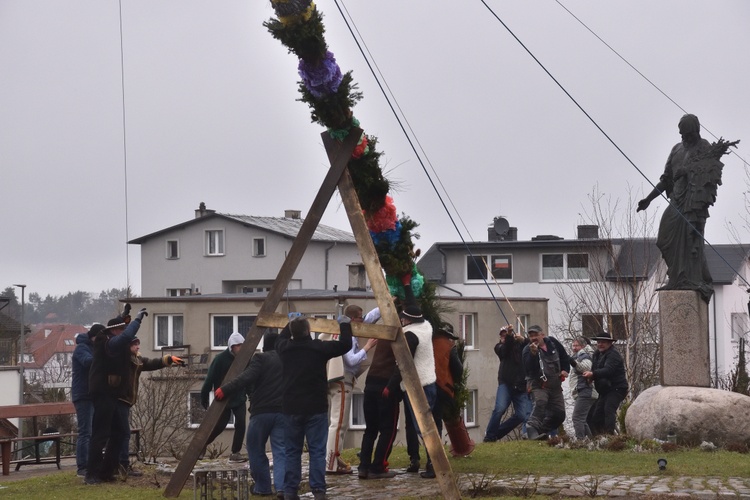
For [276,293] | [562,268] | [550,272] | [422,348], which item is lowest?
[422,348]

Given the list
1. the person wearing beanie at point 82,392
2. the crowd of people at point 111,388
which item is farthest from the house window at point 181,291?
the crowd of people at point 111,388

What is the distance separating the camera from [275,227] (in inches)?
2869

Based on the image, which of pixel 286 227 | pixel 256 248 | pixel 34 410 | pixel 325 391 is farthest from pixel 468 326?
pixel 325 391

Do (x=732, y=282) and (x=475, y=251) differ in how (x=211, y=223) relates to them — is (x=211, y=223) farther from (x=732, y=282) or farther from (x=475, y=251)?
(x=732, y=282)

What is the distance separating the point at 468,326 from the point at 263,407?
41.3 metres

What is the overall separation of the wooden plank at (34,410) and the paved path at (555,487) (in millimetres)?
4566

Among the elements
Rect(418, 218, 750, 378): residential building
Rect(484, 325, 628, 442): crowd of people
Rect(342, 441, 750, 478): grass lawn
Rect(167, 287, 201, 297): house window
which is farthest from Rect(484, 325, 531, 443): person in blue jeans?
Rect(167, 287, 201, 297): house window

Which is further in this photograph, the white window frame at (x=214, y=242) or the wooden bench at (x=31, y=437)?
the white window frame at (x=214, y=242)

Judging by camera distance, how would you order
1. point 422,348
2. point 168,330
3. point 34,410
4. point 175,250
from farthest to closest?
point 175,250 < point 168,330 < point 34,410 < point 422,348

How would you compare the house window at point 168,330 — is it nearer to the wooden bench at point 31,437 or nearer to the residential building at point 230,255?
the residential building at point 230,255

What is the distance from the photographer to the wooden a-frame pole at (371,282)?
36.9 ft

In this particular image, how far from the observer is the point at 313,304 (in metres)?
49.3

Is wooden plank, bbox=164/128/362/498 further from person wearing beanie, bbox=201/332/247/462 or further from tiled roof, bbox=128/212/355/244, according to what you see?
tiled roof, bbox=128/212/355/244

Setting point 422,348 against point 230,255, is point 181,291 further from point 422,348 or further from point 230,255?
point 422,348
